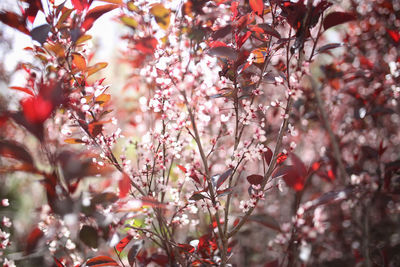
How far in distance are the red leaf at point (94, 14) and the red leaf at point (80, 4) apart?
0.12 feet

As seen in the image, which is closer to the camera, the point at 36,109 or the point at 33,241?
the point at 36,109

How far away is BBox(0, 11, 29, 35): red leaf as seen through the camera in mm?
940

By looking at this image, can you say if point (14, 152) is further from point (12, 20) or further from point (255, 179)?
point (255, 179)

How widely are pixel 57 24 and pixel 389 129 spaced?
2362 mm

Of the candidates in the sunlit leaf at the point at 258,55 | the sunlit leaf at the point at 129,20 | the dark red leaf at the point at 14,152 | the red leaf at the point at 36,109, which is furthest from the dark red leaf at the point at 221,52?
the dark red leaf at the point at 14,152

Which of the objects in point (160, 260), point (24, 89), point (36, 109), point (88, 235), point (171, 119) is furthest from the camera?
point (160, 260)

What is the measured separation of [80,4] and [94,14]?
6 cm

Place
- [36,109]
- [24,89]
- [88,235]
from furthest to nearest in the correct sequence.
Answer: [24,89], [88,235], [36,109]

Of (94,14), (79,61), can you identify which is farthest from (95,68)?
(94,14)

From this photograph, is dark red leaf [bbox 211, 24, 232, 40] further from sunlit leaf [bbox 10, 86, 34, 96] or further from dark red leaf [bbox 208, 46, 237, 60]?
sunlit leaf [bbox 10, 86, 34, 96]

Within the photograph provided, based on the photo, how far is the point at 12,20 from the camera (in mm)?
944

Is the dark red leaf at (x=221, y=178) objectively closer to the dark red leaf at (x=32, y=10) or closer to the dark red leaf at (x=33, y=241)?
the dark red leaf at (x=33, y=241)

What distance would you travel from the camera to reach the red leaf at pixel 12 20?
3.08 ft

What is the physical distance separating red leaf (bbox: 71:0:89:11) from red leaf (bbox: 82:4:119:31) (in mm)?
36
